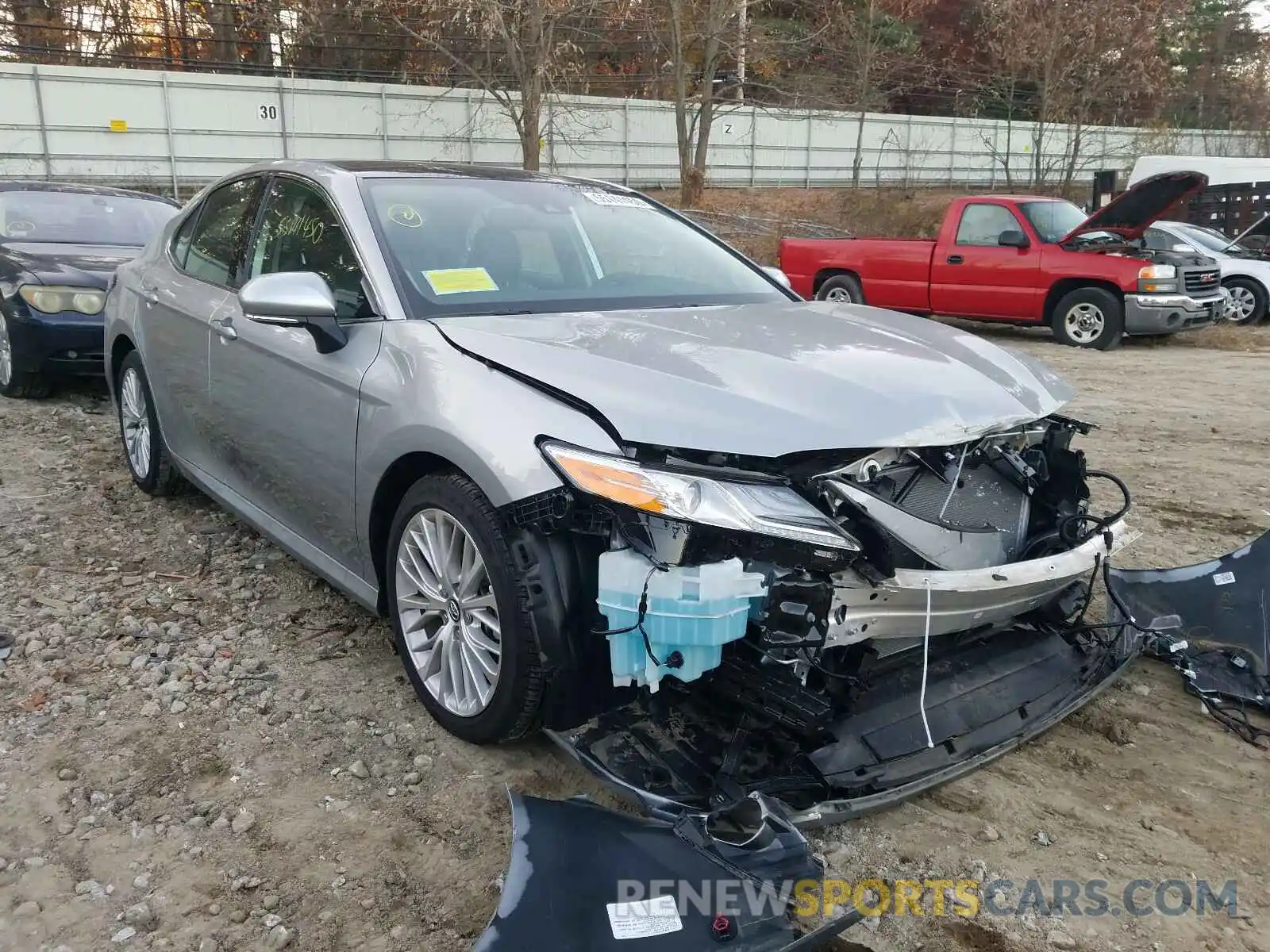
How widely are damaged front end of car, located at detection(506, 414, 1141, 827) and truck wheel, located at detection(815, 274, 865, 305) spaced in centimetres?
1030

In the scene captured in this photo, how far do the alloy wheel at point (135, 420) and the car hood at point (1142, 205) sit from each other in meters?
9.28

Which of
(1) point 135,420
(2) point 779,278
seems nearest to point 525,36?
(1) point 135,420

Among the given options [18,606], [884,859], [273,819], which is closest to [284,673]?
[273,819]

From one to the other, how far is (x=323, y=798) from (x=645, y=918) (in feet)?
3.69

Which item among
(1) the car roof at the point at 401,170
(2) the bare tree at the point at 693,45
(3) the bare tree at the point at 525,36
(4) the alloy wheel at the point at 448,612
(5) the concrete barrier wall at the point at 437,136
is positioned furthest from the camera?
(2) the bare tree at the point at 693,45

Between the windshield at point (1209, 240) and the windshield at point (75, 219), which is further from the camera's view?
the windshield at point (1209, 240)

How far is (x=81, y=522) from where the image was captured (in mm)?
4879

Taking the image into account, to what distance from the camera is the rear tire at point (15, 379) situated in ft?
23.7

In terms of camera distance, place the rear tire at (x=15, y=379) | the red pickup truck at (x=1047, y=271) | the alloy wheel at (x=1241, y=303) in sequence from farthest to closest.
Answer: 1. the alloy wheel at (x=1241, y=303)
2. the red pickup truck at (x=1047, y=271)
3. the rear tire at (x=15, y=379)

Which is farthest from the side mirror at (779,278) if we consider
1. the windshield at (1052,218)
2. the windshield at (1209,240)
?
the windshield at (1209,240)

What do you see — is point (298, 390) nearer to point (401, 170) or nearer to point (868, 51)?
point (401, 170)

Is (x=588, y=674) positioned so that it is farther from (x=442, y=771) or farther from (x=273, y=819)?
(x=273, y=819)

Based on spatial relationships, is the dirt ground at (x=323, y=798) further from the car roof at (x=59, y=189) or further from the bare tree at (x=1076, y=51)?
the bare tree at (x=1076, y=51)

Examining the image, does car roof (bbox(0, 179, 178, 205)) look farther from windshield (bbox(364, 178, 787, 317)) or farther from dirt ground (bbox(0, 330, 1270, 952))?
windshield (bbox(364, 178, 787, 317))
